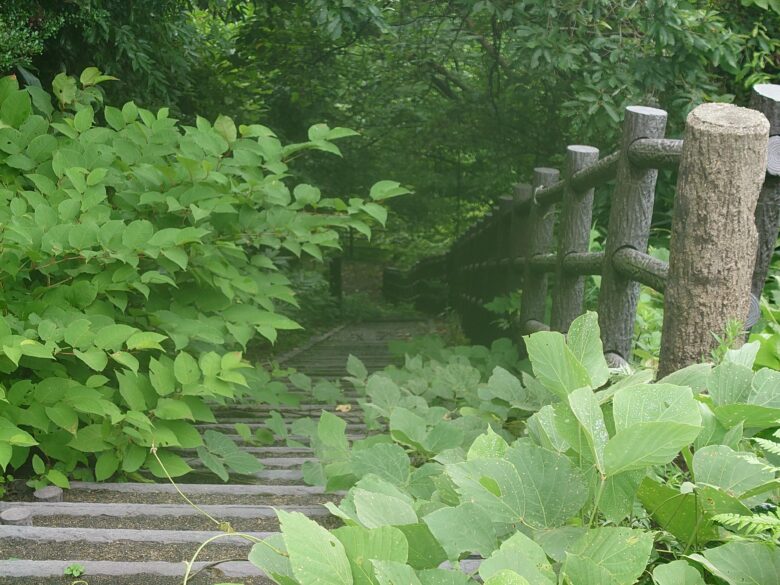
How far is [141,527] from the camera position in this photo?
2.26 m

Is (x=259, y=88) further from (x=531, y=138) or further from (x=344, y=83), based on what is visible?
(x=531, y=138)

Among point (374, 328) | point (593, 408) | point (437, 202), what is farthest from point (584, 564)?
point (437, 202)

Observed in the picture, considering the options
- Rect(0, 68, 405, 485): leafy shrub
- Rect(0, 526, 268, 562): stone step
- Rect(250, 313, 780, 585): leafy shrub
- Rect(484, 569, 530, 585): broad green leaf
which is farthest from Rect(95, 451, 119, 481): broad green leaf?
Rect(484, 569, 530, 585): broad green leaf

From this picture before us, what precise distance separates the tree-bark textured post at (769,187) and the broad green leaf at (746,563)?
1827mm

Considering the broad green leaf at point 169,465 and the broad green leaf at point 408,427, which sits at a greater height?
the broad green leaf at point 408,427

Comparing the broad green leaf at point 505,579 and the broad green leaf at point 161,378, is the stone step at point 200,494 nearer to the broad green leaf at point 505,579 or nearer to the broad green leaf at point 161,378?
the broad green leaf at point 161,378

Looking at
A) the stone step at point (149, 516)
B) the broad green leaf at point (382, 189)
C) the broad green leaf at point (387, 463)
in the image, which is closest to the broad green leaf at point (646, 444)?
the broad green leaf at point (387, 463)

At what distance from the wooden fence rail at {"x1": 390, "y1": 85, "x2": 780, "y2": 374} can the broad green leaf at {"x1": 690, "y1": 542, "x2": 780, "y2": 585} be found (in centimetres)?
141

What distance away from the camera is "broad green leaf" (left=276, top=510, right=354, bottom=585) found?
2.18ft

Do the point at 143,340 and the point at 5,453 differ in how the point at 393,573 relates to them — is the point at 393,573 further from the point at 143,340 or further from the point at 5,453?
the point at 143,340

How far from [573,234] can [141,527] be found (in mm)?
2238

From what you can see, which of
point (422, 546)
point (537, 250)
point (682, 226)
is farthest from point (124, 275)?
point (537, 250)

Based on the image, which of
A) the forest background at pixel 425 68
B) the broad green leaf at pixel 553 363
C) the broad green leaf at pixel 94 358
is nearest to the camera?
the broad green leaf at pixel 553 363

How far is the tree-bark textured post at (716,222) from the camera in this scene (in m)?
2.00
